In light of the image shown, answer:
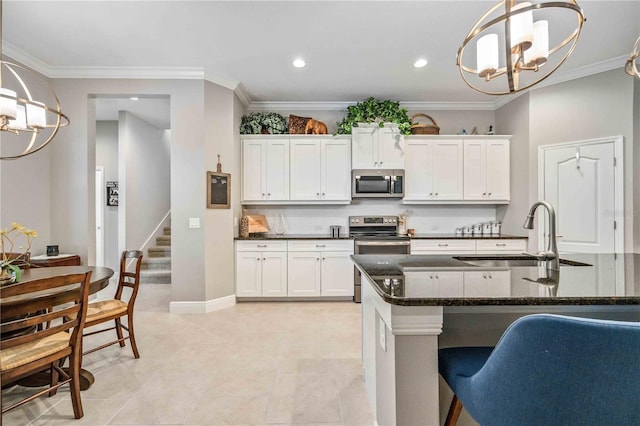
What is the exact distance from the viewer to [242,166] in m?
4.29

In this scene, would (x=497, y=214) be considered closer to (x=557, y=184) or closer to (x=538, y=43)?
(x=557, y=184)

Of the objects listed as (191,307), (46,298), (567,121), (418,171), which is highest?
(567,121)

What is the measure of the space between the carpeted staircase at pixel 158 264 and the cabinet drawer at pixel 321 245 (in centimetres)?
249

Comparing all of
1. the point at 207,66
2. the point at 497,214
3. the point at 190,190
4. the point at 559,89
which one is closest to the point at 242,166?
the point at 190,190

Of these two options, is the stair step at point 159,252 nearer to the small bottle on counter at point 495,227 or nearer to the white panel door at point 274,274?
the white panel door at point 274,274

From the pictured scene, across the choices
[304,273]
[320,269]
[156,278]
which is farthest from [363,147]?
[156,278]

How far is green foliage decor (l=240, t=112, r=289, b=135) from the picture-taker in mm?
4305

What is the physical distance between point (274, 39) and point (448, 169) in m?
2.97

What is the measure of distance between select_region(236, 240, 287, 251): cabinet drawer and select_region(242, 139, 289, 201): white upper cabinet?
0.66 m

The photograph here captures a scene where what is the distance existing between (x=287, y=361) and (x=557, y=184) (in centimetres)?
390

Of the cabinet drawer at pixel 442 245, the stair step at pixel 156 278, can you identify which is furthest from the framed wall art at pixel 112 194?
the cabinet drawer at pixel 442 245

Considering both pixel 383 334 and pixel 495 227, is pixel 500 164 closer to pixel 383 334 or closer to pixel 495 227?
pixel 495 227

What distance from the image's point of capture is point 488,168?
173 inches

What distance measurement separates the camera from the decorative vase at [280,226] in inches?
178
